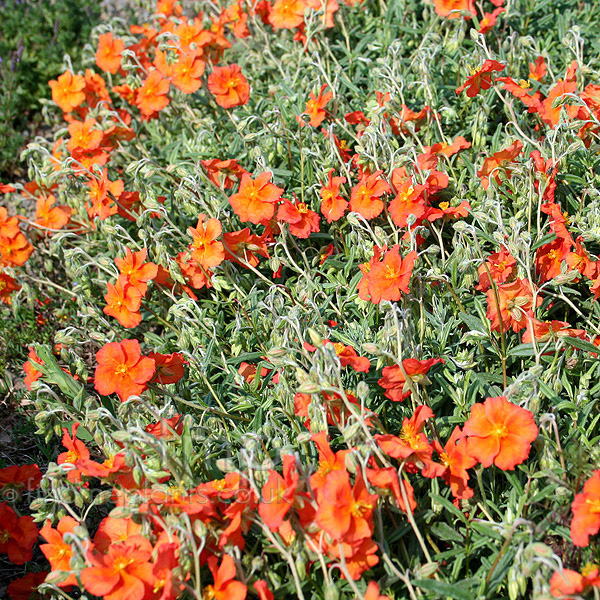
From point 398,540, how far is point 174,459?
874mm

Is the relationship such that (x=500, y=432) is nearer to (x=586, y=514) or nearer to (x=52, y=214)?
(x=586, y=514)

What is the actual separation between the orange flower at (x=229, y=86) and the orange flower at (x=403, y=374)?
2103 millimetres

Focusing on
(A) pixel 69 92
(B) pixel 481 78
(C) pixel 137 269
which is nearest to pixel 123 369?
(C) pixel 137 269

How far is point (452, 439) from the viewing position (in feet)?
7.93

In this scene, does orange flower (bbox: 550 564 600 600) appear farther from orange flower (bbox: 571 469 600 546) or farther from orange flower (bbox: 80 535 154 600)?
orange flower (bbox: 80 535 154 600)

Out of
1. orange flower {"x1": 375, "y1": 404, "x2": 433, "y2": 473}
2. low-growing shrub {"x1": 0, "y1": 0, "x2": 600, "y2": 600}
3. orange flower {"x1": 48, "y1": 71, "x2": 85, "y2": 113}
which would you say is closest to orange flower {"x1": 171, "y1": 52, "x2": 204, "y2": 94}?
low-growing shrub {"x1": 0, "y1": 0, "x2": 600, "y2": 600}

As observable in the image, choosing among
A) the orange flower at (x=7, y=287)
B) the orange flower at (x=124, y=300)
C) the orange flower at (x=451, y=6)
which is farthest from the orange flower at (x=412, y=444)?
the orange flower at (x=451, y=6)

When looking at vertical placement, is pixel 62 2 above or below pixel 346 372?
above

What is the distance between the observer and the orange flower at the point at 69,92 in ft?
14.8

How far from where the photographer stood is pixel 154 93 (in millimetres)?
4227

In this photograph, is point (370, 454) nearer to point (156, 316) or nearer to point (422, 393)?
point (422, 393)

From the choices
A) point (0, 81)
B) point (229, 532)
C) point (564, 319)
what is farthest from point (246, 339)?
point (0, 81)

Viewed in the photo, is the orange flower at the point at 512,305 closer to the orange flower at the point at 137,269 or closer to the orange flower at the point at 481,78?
the orange flower at the point at 481,78

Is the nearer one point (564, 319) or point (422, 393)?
point (422, 393)
